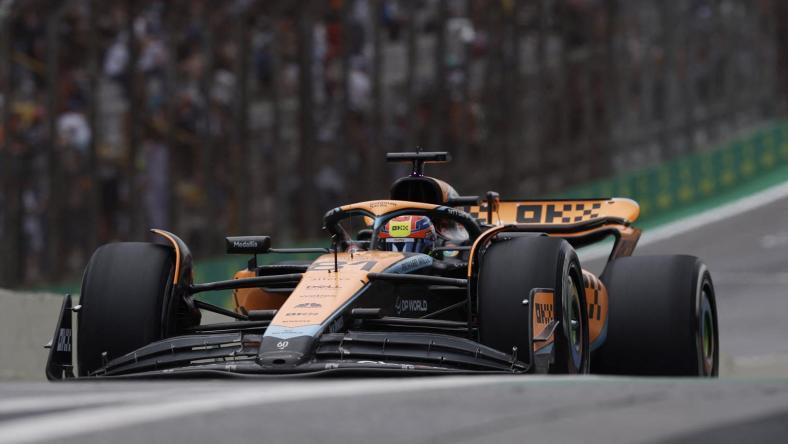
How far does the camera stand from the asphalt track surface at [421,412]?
412 cm

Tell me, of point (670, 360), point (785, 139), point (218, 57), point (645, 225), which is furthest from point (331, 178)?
point (785, 139)

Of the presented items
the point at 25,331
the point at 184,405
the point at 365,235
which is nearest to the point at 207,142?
the point at 25,331

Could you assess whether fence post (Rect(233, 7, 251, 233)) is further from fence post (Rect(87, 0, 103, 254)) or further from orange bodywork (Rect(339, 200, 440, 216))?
orange bodywork (Rect(339, 200, 440, 216))

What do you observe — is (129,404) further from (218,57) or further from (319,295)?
(218,57)

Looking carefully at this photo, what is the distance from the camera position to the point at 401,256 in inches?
344

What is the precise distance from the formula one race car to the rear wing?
1068mm

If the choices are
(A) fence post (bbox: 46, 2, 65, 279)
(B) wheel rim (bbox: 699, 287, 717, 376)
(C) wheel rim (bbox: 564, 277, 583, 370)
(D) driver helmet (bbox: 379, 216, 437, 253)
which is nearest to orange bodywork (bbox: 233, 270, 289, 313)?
(D) driver helmet (bbox: 379, 216, 437, 253)

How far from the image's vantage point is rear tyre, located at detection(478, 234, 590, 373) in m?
7.89

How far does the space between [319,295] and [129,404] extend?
353 cm

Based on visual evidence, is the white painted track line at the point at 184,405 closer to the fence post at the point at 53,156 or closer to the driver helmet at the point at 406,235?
the driver helmet at the point at 406,235

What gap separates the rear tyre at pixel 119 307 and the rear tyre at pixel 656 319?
8.53 ft

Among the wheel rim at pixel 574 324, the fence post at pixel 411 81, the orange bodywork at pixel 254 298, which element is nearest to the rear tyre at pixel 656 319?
the wheel rim at pixel 574 324

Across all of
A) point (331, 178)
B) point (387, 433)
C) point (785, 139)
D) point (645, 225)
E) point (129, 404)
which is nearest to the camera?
point (387, 433)

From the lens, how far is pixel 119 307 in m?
8.39
